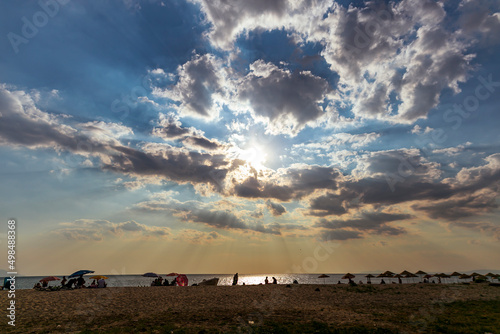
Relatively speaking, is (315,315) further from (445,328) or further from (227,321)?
(445,328)

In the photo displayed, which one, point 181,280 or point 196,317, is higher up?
point 181,280

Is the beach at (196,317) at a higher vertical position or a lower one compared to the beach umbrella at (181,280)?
lower

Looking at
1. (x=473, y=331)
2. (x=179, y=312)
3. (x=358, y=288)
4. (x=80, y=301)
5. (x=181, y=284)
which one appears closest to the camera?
(x=473, y=331)

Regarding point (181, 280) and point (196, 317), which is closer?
point (196, 317)

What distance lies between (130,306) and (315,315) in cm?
1745

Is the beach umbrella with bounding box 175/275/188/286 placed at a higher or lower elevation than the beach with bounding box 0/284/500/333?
higher

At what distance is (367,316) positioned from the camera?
2162 cm

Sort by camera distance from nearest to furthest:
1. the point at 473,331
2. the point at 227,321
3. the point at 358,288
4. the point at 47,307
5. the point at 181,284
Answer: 1. the point at 473,331
2. the point at 227,321
3. the point at 47,307
4. the point at 358,288
5. the point at 181,284

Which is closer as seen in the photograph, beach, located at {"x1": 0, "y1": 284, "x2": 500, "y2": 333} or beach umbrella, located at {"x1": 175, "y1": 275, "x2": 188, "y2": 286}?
beach, located at {"x1": 0, "y1": 284, "x2": 500, "y2": 333}

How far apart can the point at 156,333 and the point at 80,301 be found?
1770cm

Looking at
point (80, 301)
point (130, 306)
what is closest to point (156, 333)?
point (130, 306)

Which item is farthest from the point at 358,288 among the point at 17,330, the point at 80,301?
the point at 17,330

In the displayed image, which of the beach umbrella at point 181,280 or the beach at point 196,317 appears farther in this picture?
the beach umbrella at point 181,280

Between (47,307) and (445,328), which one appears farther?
(47,307)
